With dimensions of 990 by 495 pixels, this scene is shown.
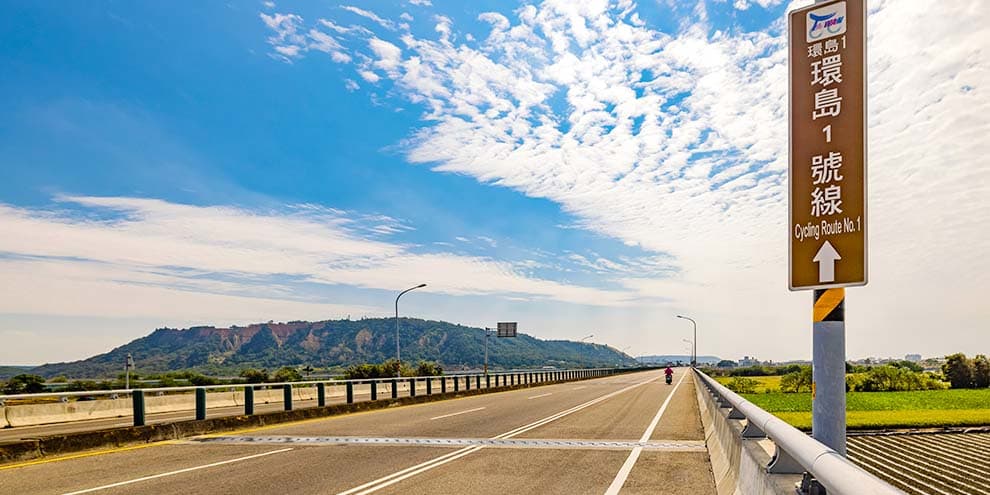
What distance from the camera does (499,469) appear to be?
36.6 ft

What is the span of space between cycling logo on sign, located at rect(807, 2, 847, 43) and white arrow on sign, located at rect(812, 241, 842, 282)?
166 cm

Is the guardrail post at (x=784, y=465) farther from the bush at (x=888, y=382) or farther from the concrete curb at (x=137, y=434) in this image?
the bush at (x=888, y=382)

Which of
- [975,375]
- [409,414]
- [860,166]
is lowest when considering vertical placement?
[975,375]

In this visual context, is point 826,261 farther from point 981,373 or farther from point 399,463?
point 981,373

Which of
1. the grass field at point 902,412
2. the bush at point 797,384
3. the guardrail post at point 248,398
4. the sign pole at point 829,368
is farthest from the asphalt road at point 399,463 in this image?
the bush at point 797,384

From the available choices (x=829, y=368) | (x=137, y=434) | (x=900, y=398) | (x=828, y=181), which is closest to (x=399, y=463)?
(x=137, y=434)

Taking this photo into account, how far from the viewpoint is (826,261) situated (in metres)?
5.17

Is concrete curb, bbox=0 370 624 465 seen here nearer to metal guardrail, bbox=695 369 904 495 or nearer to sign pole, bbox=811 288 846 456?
metal guardrail, bbox=695 369 904 495

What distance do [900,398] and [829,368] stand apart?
69343 millimetres

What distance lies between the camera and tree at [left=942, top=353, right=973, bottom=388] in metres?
92.0

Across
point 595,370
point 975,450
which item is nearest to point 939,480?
point 975,450

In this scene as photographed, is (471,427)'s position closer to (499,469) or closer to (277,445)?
(277,445)

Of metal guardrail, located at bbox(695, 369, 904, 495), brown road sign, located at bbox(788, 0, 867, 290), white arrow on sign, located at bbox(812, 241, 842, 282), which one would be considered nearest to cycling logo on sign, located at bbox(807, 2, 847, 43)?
brown road sign, located at bbox(788, 0, 867, 290)

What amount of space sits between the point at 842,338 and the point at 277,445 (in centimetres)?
1189
